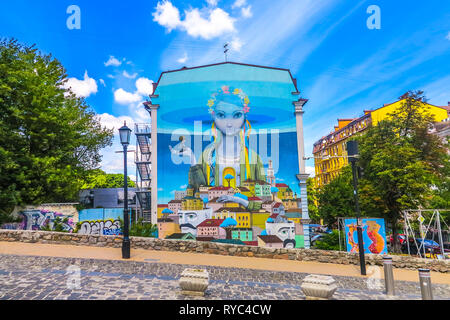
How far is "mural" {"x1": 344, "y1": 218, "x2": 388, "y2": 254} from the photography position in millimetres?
15258

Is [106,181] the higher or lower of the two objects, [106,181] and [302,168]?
the higher

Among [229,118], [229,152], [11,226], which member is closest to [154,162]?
[229,152]

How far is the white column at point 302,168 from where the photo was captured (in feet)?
65.5

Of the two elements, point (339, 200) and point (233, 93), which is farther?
point (339, 200)

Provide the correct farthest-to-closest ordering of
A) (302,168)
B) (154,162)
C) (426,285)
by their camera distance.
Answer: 1. (154,162)
2. (302,168)
3. (426,285)

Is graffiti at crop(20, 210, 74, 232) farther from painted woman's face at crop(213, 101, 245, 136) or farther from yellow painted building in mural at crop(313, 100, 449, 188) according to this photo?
yellow painted building in mural at crop(313, 100, 449, 188)

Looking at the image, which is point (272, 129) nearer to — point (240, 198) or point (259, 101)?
point (259, 101)

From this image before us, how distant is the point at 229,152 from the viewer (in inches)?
837

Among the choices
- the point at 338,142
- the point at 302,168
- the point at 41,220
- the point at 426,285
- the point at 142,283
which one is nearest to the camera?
the point at 426,285

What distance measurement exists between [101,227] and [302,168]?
16.0 metres

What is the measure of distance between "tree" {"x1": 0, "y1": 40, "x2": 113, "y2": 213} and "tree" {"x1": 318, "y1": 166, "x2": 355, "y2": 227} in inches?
901

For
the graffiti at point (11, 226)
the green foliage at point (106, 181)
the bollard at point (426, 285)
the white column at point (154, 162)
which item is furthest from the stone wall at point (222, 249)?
the green foliage at point (106, 181)

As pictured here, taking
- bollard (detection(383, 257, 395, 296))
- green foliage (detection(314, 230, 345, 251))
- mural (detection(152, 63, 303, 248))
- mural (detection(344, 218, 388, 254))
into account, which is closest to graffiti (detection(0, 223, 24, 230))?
mural (detection(152, 63, 303, 248))

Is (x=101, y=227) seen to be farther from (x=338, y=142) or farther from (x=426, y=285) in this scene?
(x=338, y=142)
